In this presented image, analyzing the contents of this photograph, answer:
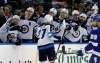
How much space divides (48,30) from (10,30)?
3.87 feet

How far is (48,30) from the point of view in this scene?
10977 millimetres

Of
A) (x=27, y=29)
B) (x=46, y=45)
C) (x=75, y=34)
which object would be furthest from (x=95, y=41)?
(x=27, y=29)

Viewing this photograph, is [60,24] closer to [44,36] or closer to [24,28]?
[24,28]

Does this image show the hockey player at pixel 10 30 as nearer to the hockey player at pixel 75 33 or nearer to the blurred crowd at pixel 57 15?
the blurred crowd at pixel 57 15

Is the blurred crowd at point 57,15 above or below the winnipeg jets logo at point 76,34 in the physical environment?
above

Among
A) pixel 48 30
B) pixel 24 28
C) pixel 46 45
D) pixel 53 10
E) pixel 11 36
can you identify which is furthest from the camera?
pixel 53 10

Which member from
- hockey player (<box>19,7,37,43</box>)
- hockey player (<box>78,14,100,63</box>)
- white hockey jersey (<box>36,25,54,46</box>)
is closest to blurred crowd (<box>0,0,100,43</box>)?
hockey player (<box>19,7,37,43</box>)

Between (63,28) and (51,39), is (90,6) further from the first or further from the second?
(51,39)

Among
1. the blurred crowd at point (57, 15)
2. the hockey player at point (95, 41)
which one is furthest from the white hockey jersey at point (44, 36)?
the hockey player at point (95, 41)

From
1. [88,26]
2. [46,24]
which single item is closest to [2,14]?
[46,24]

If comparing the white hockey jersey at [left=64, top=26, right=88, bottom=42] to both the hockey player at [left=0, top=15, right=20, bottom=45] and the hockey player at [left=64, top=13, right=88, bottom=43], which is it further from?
the hockey player at [left=0, top=15, right=20, bottom=45]

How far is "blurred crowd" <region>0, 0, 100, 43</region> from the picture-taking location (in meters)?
12.0

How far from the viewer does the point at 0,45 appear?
11445mm

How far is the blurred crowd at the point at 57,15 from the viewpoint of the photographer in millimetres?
12031
